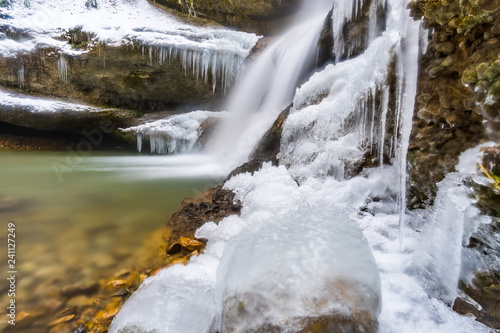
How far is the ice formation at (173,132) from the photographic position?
7.46 metres

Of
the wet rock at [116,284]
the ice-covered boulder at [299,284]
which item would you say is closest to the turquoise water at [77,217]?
the wet rock at [116,284]

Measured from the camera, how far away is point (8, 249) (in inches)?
85.9

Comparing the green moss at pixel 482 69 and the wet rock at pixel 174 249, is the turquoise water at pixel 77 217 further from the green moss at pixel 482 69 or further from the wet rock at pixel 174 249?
the green moss at pixel 482 69

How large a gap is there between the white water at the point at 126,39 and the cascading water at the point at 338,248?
5686 millimetres

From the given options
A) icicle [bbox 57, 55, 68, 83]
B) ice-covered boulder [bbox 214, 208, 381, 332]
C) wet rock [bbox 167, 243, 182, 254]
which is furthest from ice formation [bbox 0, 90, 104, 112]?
ice-covered boulder [bbox 214, 208, 381, 332]

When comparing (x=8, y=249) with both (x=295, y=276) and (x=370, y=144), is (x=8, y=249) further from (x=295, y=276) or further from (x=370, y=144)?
(x=370, y=144)

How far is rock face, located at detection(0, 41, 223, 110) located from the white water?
0.53ft

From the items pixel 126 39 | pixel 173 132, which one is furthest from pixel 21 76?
pixel 173 132

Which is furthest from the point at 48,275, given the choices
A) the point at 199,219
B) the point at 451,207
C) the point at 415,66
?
the point at 415,66

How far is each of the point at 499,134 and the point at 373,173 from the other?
Result: 3.98 ft

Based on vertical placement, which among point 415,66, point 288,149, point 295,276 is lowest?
point 295,276

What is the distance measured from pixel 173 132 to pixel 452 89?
6.90 m

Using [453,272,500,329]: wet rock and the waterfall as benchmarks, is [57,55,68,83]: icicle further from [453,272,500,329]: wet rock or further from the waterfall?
[453,272,500,329]: wet rock

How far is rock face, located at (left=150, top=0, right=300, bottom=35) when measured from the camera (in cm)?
1072
